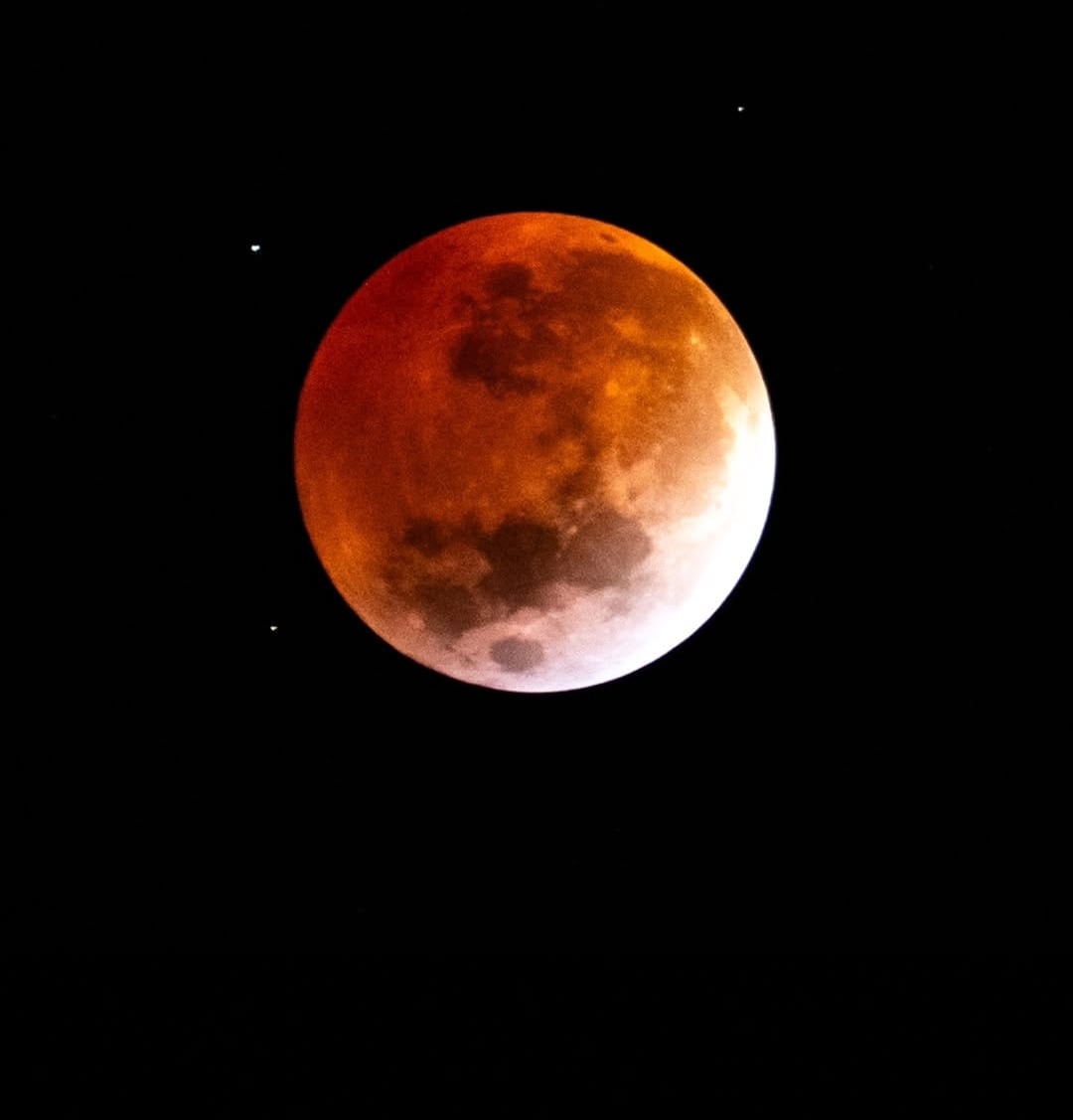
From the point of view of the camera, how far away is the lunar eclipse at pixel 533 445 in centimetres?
470

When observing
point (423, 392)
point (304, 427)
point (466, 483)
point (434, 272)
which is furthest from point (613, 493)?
point (304, 427)

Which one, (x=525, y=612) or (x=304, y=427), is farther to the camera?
(x=304, y=427)

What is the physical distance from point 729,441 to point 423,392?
1486mm

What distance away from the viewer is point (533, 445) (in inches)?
184

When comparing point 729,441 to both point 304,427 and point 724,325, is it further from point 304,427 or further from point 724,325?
point 304,427

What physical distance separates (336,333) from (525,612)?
5.72ft

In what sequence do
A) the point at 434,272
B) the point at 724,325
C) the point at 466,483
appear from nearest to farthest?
the point at 466,483 → the point at 434,272 → the point at 724,325

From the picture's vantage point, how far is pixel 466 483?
471 centimetres

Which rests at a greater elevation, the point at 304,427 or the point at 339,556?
the point at 304,427

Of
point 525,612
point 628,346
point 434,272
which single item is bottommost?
point 525,612

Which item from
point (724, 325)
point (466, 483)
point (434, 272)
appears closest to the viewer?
point (466, 483)

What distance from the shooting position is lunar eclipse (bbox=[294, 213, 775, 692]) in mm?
4695

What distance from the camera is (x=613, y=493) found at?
4.75 m

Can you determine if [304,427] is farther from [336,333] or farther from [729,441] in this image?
[729,441]
